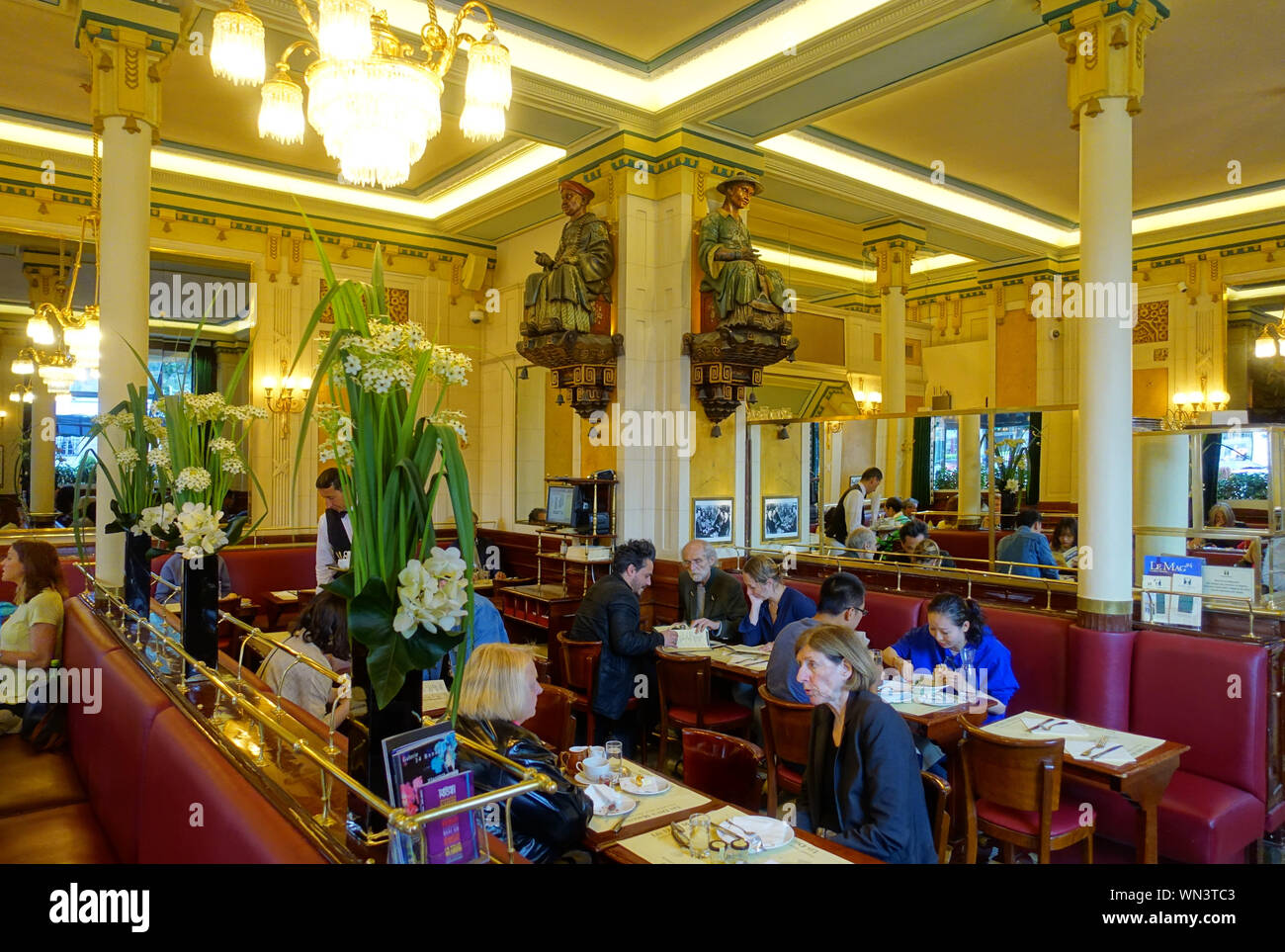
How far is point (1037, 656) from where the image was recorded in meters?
4.52

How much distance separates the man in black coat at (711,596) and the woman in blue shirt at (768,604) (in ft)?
0.67

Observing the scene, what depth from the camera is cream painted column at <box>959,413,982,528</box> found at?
6.28 m

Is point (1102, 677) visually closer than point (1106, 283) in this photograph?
Yes

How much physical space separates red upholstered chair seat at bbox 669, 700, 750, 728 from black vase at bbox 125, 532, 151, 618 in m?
2.85

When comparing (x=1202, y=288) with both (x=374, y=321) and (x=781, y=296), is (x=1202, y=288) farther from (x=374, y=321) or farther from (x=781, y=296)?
(x=374, y=321)

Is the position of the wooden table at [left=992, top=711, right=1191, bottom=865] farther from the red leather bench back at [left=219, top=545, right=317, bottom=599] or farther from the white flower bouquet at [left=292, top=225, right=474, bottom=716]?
the red leather bench back at [left=219, top=545, right=317, bottom=599]

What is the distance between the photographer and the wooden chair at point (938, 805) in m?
2.81

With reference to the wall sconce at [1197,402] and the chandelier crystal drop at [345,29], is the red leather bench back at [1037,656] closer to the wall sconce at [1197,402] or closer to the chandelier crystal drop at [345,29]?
the chandelier crystal drop at [345,29]

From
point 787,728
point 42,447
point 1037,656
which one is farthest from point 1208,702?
point 42,447

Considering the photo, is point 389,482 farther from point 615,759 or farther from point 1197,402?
point 1197,402

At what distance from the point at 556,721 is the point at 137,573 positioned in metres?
2.27

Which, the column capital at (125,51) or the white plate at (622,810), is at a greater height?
the column capital at (125,51)

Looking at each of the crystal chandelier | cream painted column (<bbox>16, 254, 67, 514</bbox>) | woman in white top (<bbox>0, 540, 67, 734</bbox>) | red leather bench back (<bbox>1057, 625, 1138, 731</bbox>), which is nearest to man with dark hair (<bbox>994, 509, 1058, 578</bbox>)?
red leather bench back (<bbox>1057, 625, 1138, 731</bbox>)

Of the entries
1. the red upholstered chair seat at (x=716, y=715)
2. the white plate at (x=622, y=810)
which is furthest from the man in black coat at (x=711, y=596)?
the white plate at (x=622, y=810)
